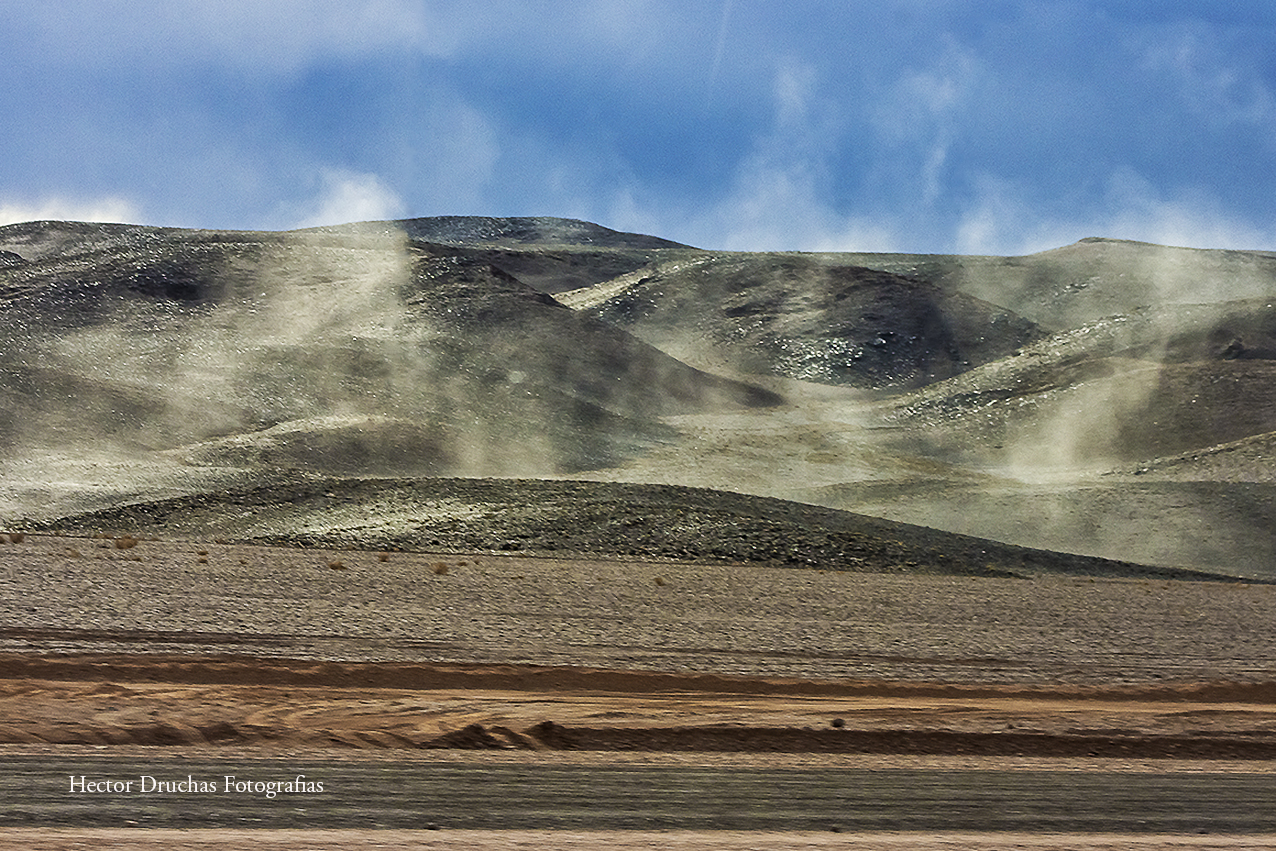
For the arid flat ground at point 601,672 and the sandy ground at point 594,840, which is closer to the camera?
the sandy ground at point 594,840

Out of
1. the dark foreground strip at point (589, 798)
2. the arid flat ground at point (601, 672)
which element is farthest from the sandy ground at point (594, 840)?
the dark foreground strip at point (589, 798)

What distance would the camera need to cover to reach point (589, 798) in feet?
27.3

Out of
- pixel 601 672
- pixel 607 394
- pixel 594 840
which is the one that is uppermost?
pixel 607 394

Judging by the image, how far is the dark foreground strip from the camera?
7508 millimetres

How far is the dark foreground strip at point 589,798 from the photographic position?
24.6 ft

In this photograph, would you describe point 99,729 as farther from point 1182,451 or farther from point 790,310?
point 790,310

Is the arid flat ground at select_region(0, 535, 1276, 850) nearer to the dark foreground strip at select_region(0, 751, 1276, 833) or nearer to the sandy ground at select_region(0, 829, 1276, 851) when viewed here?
the sandy ground at select_region(0, 829, 1276, 851)

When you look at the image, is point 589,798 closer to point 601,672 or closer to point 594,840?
point 594,840

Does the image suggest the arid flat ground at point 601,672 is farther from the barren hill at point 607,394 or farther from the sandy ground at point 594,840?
the barren hill at point 607,394

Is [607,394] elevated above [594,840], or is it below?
above

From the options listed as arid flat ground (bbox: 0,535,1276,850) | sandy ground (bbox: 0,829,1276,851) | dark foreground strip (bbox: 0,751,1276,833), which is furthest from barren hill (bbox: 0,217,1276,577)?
sandy ground (bbox: 0,829,1276,851)

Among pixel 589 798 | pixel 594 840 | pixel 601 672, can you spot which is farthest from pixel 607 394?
pixel 594 840

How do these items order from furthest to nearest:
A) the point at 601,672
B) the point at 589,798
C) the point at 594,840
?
1. the point at 601,672
2. the point at 589,798
3. the point at 594,840

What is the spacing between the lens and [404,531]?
108 feet
